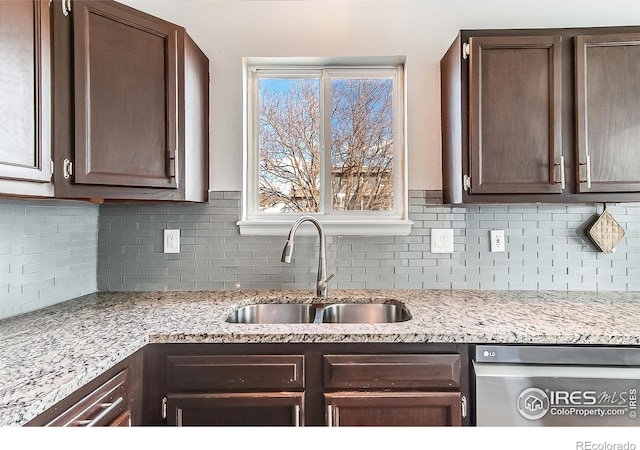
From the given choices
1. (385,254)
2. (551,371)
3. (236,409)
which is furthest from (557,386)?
(236,409)

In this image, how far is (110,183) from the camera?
152 centimetres

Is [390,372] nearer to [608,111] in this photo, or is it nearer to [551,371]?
[551,371]

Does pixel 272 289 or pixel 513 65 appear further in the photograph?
pixel 272 289

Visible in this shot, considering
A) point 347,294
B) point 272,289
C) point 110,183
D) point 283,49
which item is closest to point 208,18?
point 283,49

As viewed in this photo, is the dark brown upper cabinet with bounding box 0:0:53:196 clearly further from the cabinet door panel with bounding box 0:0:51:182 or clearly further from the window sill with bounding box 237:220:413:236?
the window sill with bounding box 237:220:413:236

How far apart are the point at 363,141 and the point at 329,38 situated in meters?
0.58

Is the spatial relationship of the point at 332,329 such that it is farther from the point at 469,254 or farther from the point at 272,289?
the point at 469,254

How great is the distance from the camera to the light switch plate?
2055mm

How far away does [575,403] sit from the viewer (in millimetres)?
1291

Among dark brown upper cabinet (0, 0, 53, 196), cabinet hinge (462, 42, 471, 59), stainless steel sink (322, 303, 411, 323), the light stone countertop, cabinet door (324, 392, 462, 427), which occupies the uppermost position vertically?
cabinet hinge (462, 42, 471, 59)

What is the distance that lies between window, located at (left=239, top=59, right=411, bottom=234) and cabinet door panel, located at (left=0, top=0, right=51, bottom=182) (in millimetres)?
967

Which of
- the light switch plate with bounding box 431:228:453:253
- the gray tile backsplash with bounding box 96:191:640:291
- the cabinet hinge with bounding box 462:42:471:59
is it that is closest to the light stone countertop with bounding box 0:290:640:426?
the gray tile backsplash with bounding box 96:191:640:291

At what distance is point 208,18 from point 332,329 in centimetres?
176

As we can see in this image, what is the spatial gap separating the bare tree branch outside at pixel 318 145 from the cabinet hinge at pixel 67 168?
0.95 metres
